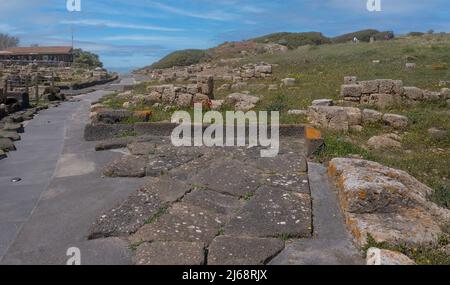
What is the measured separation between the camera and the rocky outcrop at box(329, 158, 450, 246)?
4.39 metres

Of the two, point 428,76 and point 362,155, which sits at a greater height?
point 428,76

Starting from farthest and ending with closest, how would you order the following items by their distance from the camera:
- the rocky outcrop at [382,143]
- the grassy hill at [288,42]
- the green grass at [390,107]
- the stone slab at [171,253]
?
the grassy hill at [288,42] → the rocky outcrop at [382,143] → the green grass at [390,107] → the stone slab at [171,253]

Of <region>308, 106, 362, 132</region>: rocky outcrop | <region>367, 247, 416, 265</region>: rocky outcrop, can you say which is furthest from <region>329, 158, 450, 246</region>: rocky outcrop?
<region>308, 106, 362, 132</region>: rocky outcrop

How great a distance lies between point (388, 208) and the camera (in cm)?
493

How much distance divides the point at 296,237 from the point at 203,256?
1.10 meters

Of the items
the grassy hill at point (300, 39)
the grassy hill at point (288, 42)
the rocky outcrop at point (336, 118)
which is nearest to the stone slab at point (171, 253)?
the rocky outcrop at point (336, 118)

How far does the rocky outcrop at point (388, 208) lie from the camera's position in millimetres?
4391

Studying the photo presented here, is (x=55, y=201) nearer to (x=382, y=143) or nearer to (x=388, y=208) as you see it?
(x=388, y=208)

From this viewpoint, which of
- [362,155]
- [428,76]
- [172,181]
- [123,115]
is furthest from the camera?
[428,76]

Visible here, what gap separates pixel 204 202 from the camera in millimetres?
5504

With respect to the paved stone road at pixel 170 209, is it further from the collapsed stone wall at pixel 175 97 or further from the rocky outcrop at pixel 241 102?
the rocky outcrop at pixel 241 102

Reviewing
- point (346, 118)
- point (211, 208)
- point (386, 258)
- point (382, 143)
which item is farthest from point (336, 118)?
point (386, 258)
